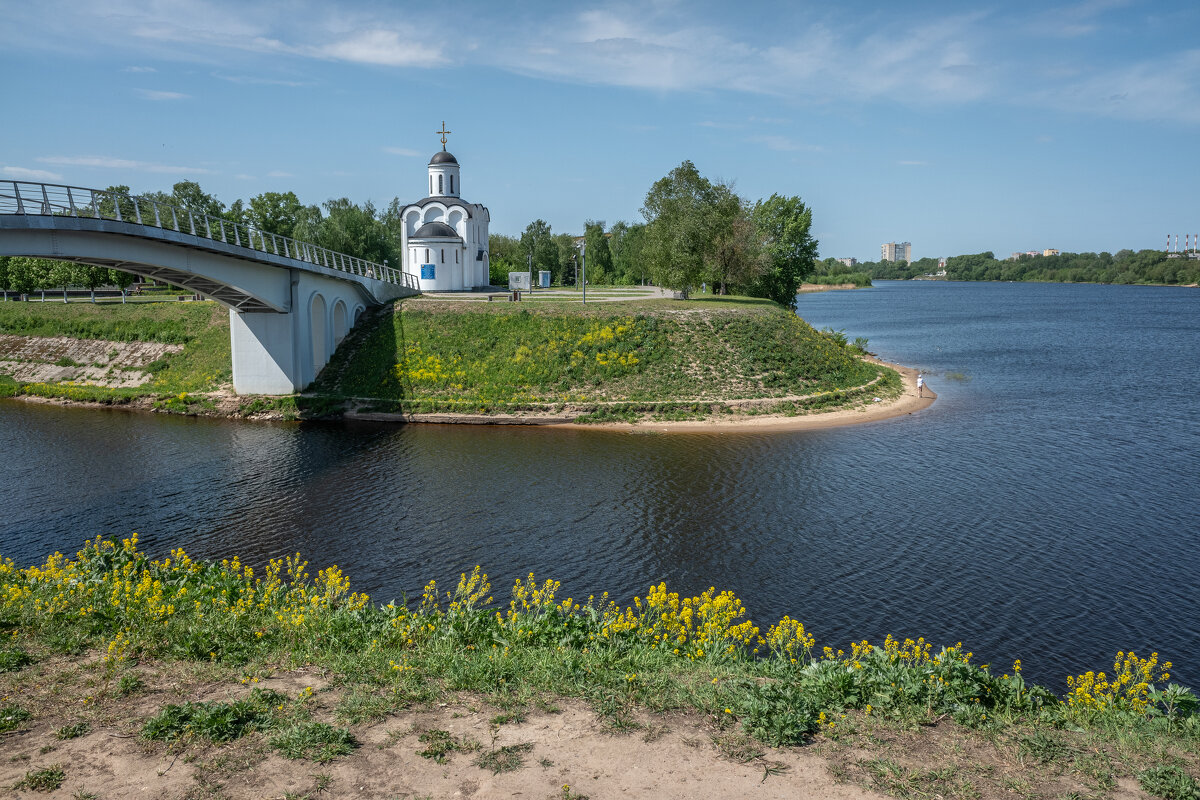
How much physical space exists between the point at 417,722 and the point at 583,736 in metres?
1.89

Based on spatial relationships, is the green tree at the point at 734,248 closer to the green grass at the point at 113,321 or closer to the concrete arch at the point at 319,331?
the concrete arch at the point at 319,331

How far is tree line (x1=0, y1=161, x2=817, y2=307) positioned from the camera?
5625cm

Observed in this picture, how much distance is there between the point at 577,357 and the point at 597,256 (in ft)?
199

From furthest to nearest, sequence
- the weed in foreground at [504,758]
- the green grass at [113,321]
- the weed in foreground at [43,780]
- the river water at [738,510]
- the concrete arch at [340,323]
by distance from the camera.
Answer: the green grass at [113,321] → the concrete arch at [340,323] → the river water at [738,510] → the weed in foreground at [504,758] → the weed in foreground at [43,780]

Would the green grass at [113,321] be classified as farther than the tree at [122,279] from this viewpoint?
No

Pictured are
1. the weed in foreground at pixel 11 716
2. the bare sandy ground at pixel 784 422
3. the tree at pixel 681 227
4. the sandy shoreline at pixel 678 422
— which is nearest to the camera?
the weed in foreground at pixel 11 716

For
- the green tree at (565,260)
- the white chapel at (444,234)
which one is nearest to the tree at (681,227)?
the white chapel at (444,234)

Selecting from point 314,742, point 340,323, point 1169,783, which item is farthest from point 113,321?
point 1169,783

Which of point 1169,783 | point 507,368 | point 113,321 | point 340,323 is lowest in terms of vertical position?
point 1169,783

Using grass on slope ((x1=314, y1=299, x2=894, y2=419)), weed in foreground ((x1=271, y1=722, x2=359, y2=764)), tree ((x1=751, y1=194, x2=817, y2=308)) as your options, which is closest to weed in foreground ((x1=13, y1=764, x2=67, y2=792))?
weed in foreground ((x1=271, y1=722, x2=359, y2=764))

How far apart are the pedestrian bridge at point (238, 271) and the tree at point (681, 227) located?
18.0 m

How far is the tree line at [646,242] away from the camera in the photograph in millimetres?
56250

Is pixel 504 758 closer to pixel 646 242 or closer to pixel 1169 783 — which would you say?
pixel 1169 783

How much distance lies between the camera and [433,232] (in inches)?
2311
